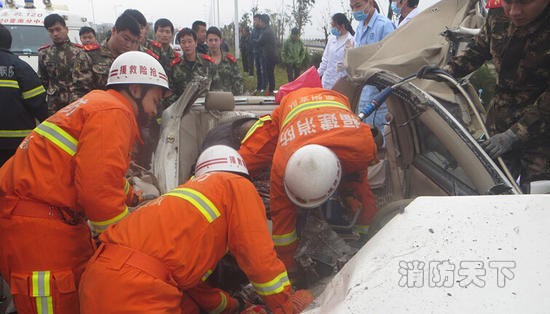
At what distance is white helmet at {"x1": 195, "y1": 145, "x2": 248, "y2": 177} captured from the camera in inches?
86.7

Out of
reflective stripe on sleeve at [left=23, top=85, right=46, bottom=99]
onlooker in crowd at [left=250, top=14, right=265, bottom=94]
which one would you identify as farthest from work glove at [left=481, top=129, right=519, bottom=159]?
onlooker in crowd at [left=250, top=14, right=265, bottom=94]

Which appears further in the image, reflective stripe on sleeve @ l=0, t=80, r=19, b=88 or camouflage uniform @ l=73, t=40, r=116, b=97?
camouflage uniform @ l=73, t=40, r=116, b=97

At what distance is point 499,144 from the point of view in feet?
7.30

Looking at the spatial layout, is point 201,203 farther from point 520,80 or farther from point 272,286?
point 520,80

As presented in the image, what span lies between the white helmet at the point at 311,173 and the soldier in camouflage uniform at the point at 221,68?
155 inches

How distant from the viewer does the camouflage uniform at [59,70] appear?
15.7 feet

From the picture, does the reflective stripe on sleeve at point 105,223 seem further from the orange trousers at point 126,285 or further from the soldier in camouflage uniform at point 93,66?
the soldier in camouflage uniform at point 93,66

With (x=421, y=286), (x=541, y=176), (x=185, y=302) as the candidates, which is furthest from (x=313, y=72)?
(x=421, y=286)

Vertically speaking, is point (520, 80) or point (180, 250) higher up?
point (520, 80)

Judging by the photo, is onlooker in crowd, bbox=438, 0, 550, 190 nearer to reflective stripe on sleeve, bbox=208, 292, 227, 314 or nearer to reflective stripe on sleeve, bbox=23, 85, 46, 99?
reflective stripe on sleeve, bbox=208, 292, 227, 314

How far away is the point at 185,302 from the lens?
7.42 feet

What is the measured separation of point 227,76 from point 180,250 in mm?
4729

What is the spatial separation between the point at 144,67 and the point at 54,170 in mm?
768

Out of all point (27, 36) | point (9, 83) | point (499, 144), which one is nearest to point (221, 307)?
point (499, 144)
